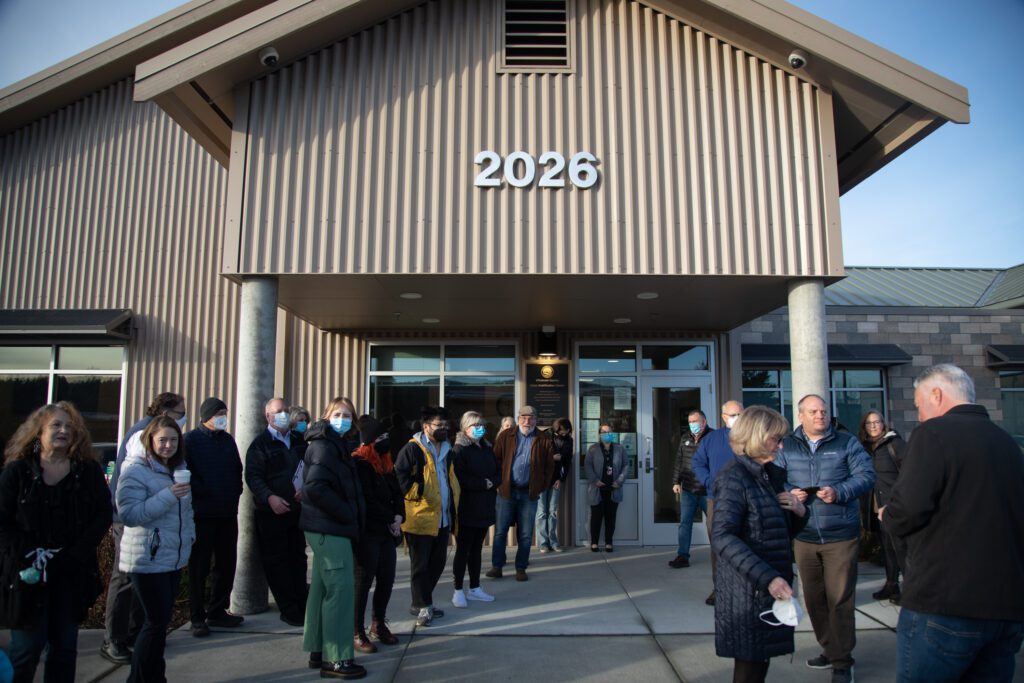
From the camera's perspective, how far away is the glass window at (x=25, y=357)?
10172 millimetres

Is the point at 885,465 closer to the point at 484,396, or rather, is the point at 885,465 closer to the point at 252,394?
the point at 484,396

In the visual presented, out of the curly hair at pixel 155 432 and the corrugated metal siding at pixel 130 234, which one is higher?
the corrugated metal siding at pixel 130 234

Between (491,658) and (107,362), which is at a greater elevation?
(107,362)

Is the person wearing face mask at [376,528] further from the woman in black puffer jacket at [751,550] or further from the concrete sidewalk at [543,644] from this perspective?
the woman in black puffer jacket at [751,550]

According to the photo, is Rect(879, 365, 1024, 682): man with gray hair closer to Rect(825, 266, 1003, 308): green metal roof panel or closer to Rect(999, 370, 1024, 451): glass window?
Rect(999, 370, 1024, 451): glass window

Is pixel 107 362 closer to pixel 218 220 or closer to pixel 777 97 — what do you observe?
pixel 218 220

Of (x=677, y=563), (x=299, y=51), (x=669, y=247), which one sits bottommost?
(x=677, y=563)

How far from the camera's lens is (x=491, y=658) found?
513 cm

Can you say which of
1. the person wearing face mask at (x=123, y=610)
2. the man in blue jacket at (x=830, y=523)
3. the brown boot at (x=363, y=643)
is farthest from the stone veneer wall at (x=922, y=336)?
the person wearing face mask at (x=123, y=610)

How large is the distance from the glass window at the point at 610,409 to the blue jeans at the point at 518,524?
7.36ft

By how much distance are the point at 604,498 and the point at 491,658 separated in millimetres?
4454

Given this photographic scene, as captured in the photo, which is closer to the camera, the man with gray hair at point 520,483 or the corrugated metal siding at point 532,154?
the corrugated metal siding at point 532,154

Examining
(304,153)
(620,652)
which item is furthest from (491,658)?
(304,153)

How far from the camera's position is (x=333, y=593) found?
4602 mm
